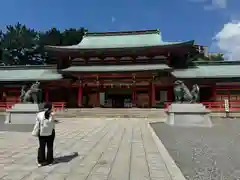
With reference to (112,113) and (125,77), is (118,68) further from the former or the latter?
(112,113)

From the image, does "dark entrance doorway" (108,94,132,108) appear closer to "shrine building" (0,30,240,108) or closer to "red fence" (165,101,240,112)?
"shrine building" (0,30,240,108)

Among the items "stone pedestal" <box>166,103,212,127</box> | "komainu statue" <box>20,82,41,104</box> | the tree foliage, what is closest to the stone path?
"stone pedestal" <box>166,103,212,127</box>

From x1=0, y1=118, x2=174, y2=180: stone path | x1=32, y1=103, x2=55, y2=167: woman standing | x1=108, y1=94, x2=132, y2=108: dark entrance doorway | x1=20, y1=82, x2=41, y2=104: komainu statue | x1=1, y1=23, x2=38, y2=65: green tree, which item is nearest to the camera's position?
x1=0, y1=118, x2=174, y2=180: stone path

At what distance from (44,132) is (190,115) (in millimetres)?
10307

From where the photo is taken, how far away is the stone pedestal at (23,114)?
578 inches

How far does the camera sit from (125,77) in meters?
26.2

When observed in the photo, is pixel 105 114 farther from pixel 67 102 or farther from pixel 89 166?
pixel 89 166

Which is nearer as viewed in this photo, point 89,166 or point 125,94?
point 89,166

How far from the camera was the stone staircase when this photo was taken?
21.3 metres

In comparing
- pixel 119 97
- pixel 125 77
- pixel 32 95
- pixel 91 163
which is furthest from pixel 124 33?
pixel 91 163

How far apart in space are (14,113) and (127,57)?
15.9 meters

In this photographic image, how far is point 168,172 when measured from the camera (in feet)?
16.2

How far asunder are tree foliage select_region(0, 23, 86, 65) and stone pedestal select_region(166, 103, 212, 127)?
157ft

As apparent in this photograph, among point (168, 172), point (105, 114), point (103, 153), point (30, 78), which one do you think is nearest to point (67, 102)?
point (30, 78)
